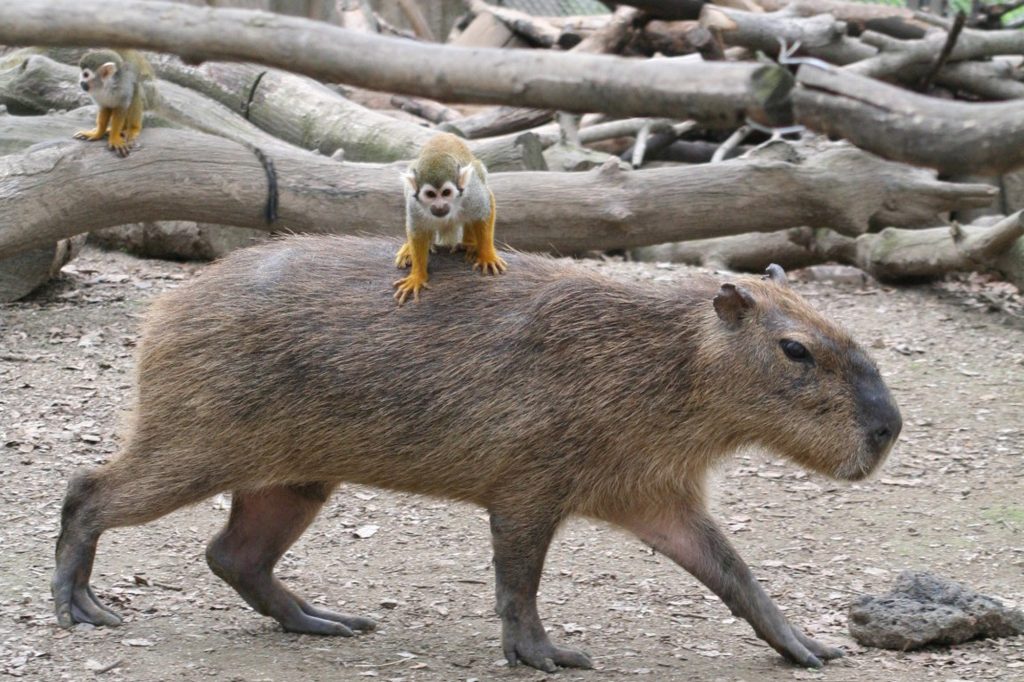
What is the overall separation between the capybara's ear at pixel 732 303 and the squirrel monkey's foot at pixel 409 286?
45.6 inches

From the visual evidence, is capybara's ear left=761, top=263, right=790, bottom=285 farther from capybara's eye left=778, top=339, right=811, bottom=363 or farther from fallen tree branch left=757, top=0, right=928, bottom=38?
fallen tree branch left=757, top=0, right=928, bottom=38

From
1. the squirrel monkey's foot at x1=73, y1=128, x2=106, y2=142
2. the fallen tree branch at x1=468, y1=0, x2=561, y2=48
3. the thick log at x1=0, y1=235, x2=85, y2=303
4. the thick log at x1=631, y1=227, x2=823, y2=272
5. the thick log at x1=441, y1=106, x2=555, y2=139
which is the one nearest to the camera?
the squirrel monkey's foot at x1=73, y1=128, x2=106, y2=142

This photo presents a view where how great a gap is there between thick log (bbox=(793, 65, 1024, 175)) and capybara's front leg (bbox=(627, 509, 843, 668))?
340cm

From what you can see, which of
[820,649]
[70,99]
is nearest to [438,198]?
[820,649]

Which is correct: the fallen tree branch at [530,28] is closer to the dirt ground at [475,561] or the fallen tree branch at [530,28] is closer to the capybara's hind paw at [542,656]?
the dirt ground at [475,561]

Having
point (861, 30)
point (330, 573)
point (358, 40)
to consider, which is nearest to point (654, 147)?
point (861, 30)

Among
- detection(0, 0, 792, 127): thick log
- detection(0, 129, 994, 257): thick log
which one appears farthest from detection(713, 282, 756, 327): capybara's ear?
detection(0, 129, 994, 257): thick log

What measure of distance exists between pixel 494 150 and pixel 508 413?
4.57 metres

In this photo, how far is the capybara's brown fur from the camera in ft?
16.1

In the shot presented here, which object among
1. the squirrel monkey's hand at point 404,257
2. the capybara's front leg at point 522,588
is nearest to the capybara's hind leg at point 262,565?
the capybara's front leg at point 522,588

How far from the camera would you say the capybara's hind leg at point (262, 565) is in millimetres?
5184

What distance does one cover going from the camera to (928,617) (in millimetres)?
4953

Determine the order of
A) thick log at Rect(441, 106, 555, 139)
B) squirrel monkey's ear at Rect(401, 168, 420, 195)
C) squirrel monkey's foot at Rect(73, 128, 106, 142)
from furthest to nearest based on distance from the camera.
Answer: thick log at Rect(441, 106, 555, 139) < squirrel monkey's foot at Rect(73, 128, 106, 142) < squirrel monkey's ear at Rect(401, 168, 420, 195)

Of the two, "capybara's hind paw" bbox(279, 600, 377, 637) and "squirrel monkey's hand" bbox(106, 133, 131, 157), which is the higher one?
"squirrel monkey's hand" bbox(106, 133, 131, 157)
